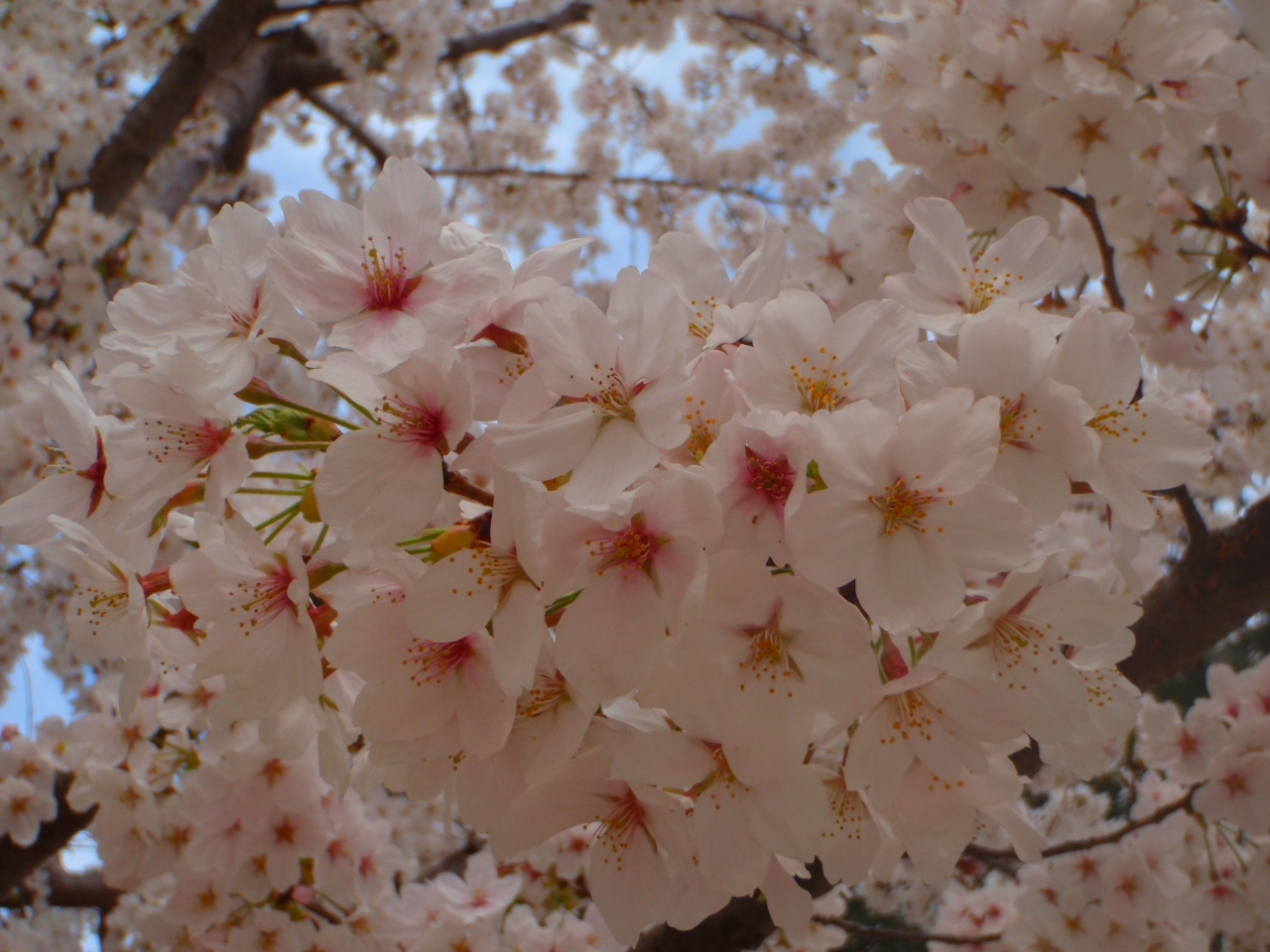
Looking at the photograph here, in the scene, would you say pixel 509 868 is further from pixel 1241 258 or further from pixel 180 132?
pixel 180 132

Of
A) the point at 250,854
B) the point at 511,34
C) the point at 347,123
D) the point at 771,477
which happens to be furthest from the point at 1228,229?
the point at 347,123

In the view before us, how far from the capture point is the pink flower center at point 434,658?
843 mm

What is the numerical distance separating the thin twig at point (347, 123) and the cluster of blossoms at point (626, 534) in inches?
197

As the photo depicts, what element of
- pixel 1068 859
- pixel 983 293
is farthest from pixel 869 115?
pixel 1068 859

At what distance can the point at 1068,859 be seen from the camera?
2.13 metres

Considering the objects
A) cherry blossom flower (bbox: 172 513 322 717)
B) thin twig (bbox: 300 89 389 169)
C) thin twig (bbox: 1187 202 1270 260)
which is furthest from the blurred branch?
thin twig (bbox: 300 89 389 169)

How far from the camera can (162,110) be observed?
3.87 metres

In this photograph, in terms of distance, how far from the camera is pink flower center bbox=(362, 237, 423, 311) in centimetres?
91

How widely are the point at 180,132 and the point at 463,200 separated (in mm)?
2331

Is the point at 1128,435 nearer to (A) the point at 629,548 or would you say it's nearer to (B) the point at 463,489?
(A) the point at 629,548

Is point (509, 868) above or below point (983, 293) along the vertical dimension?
below

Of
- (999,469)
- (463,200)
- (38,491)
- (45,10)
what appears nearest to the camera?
(999,469)

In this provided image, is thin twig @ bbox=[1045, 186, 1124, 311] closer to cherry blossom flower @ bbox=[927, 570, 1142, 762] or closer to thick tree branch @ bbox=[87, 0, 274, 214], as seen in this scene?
cherry blossom flower @ bbox=[927, 570, 1142, 762]

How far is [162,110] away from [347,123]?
5.69 ft
